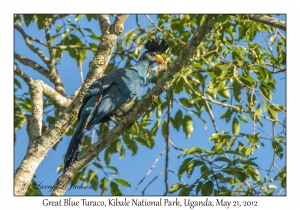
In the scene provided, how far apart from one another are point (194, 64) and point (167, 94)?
1.42 m

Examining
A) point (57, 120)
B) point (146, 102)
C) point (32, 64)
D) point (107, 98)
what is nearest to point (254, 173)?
point (146, 102)

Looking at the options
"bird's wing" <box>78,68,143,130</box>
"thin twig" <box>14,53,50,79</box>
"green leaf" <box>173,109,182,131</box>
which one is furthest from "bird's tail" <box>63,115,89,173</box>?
"green leaf" <box>173,109,182,131</box>

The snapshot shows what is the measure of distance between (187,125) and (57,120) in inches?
87.7

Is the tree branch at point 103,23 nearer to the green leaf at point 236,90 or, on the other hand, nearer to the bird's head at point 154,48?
the bird's head at point 154,48

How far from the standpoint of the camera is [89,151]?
4.75m

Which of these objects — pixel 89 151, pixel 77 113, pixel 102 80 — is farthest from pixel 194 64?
pixel 89 151

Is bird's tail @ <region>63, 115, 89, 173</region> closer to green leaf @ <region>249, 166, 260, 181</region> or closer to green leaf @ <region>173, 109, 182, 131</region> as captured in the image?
green leaf @ <region>249, 166, 260, 181</region>

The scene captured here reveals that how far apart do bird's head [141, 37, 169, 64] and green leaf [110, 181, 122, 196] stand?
Answer: 6.40 ft

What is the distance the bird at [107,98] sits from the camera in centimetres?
514

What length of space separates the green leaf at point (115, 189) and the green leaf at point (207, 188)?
1429 millimetres

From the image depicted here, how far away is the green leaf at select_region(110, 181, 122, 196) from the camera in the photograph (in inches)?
230

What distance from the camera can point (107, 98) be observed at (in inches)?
225

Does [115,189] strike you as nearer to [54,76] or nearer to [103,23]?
[54,76]

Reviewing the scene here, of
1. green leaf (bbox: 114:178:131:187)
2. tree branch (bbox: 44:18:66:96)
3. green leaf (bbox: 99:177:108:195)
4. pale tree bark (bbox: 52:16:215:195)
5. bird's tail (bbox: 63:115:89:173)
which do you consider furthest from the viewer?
tree branch (bbox: 44:18:66:96)
